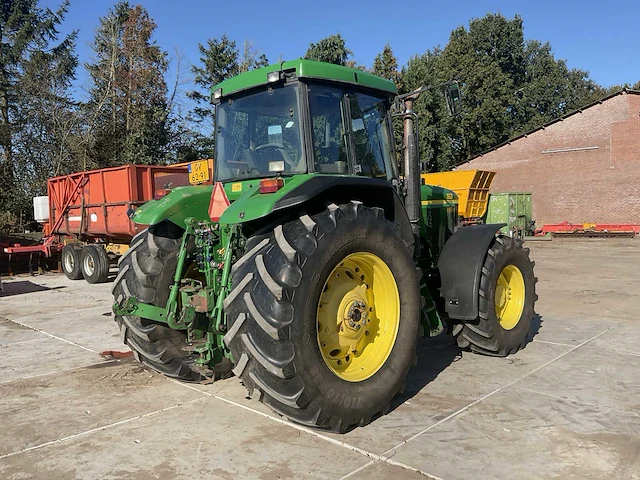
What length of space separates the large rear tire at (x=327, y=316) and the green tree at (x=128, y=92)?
2267 cm

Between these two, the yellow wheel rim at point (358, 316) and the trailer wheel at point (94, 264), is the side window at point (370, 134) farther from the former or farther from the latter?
the trailer wheel at point (94, 264)

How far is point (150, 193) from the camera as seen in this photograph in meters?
13.8

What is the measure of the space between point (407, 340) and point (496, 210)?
22698mm

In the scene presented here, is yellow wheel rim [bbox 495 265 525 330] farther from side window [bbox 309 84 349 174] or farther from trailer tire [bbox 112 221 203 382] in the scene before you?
trailer tire [bbox 112 221 203 382]

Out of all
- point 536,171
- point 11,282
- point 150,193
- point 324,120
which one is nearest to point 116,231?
point 150,193

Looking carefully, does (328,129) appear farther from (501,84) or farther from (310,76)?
(501,84)

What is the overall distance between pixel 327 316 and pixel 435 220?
255cm

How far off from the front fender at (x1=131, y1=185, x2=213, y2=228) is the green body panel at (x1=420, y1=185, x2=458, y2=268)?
7.43ft

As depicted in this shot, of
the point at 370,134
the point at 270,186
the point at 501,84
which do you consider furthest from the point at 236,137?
the point at 501,84

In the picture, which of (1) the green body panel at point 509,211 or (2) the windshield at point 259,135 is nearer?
(2) the windshield at point 259,135

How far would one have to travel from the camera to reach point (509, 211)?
25359mm

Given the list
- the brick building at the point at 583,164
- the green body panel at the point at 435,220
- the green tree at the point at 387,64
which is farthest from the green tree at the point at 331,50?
the green body panel at the point at 435,220

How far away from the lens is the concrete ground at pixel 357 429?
346cm

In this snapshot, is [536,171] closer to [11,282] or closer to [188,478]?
[11,282]
